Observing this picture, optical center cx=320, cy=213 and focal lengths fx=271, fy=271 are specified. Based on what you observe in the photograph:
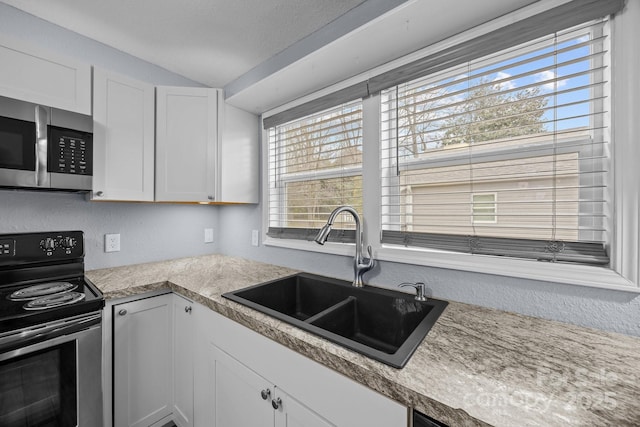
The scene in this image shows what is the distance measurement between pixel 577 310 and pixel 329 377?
922mm

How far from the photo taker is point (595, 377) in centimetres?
67

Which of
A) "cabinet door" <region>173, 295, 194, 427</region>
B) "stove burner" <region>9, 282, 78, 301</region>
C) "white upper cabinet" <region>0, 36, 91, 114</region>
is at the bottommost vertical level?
"cabinet door" <region>173, 295, 194, 427</region>

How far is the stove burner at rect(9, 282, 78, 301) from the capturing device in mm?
1253

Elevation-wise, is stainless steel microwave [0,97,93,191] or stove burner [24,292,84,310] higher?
stainless steel microwave [0,97,93,191]

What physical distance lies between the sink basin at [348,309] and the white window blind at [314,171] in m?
0.34

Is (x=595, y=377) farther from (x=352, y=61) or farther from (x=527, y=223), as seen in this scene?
(x=352, y=61)

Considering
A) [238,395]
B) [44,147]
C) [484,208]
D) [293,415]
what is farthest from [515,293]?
[44,147]

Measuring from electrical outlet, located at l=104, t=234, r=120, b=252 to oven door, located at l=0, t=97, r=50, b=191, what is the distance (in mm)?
592

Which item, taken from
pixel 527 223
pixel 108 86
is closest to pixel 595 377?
pixel 527 223

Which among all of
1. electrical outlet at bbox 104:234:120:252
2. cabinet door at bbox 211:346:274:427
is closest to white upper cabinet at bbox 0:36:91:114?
electrical outlet at bbox 104:234:120:252

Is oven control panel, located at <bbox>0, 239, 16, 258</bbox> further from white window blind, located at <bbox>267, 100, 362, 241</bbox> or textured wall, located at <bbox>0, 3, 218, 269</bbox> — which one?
white window blind, located at <bbox>267, 100, 362, 241</bbox>

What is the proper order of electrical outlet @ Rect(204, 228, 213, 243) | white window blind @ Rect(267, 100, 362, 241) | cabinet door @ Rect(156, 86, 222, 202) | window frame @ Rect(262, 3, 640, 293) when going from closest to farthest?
window frame @ Rect(262, 3, 640, 293)
white window blind @ Rect(267, 100, 362, 241)
cabinet door @ Rect(156, 86, 222, 202)
electrical outlet @ Rect(204, 228, 213, 243)

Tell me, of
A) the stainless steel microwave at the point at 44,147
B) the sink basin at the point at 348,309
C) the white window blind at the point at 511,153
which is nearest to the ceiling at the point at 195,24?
the stainless steel microwave at the point at 44,147

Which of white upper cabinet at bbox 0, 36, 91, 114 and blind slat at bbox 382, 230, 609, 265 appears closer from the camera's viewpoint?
blind slat at bbox 382, 230, 609, 265
